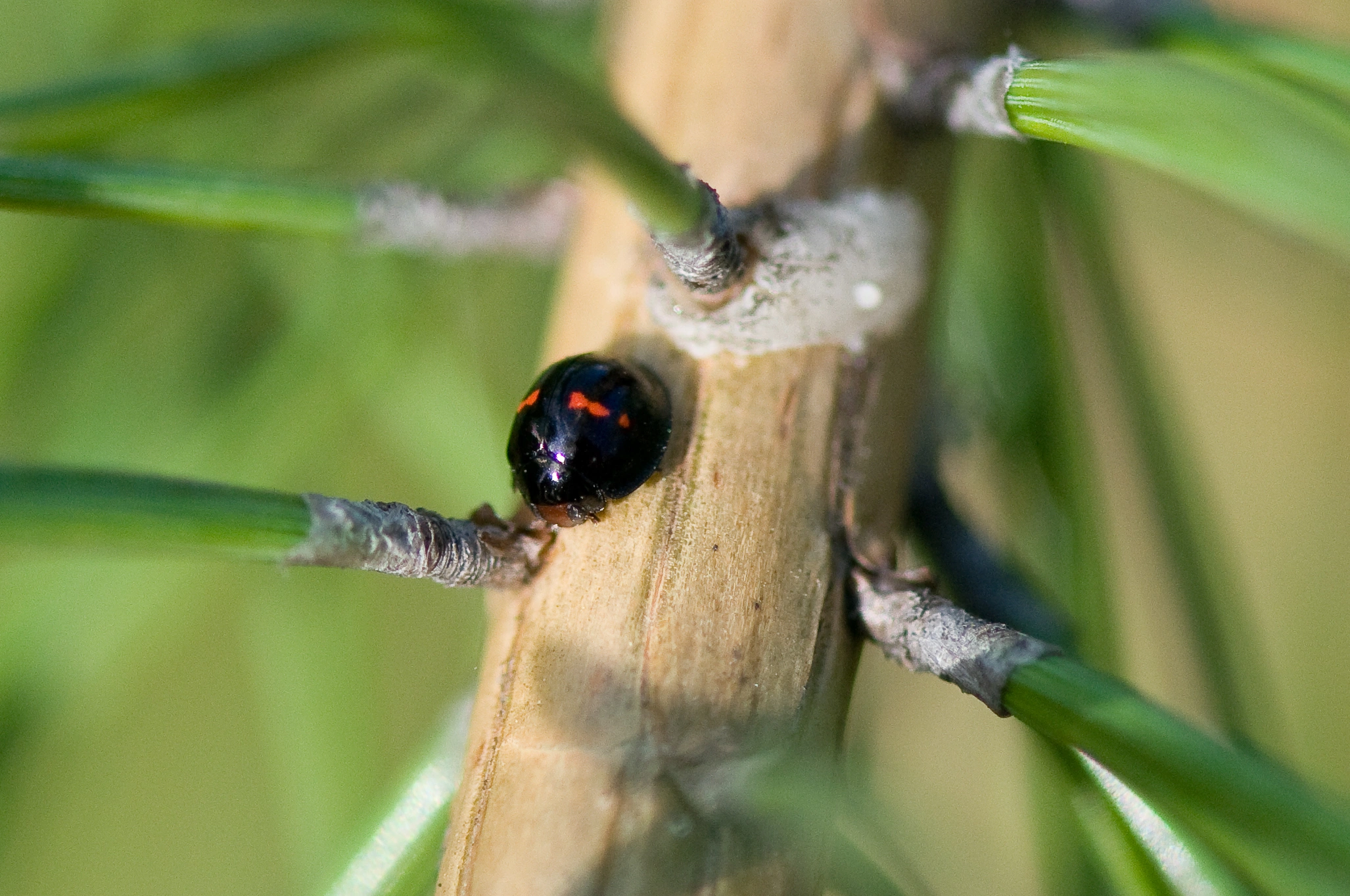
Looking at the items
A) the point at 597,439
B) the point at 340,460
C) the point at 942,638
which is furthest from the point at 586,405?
the point at 340,460

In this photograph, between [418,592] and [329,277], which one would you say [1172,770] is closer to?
[329,277]

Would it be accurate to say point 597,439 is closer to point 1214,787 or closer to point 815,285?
point 815,285

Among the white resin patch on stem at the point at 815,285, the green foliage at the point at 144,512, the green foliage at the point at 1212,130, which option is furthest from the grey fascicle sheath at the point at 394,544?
the green foliage at the point at 1212,130

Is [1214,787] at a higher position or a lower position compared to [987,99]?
lower

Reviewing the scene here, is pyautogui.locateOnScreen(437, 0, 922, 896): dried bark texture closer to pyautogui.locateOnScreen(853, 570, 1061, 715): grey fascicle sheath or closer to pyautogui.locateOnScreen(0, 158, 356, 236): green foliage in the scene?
pyautogui.locateOnScreen(853, 570, 1061, 715): grey fascicle sheath

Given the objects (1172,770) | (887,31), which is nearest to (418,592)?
(887,31)
